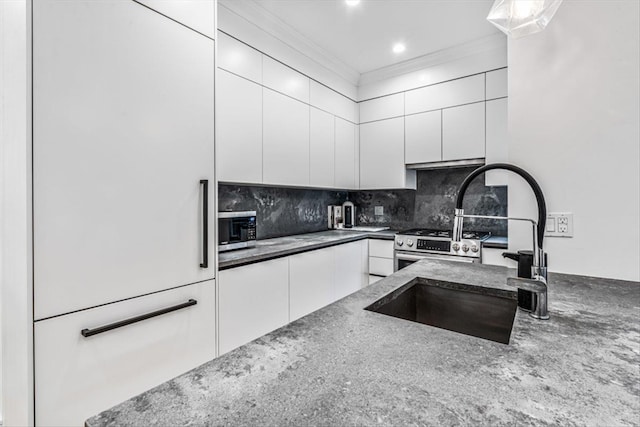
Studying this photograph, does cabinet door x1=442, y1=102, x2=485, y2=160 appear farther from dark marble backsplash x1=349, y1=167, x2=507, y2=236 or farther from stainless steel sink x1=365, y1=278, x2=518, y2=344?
stainless steel sink x1=365, y1=278, x2=518, y2=344

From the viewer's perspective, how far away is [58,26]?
1.11m

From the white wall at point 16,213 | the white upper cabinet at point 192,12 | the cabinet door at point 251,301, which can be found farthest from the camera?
the cabinet door at point 251,301

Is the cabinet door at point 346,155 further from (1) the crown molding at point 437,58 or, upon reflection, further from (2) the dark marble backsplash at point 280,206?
(1) the crown molding at point 437,58

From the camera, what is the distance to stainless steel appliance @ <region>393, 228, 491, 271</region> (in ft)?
8.50

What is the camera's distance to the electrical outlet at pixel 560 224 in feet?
5.21

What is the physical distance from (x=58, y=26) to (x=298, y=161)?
1864 mm

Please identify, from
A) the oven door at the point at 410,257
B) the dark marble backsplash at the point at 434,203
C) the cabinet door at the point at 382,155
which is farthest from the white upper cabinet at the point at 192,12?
the dark marble backsplash at the point at 434,203

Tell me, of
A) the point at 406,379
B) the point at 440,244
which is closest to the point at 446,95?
the point at 440,244

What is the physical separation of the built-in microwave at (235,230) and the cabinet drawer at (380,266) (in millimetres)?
1363

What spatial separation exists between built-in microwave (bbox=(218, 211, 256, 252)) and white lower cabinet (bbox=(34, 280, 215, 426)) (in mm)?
512

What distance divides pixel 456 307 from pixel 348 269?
5.40ft

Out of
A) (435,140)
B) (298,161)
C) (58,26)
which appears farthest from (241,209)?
(435,140)

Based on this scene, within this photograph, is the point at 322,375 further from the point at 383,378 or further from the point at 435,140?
the point at 435,140

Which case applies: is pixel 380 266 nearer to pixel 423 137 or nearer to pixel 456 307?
pixel 423 137
